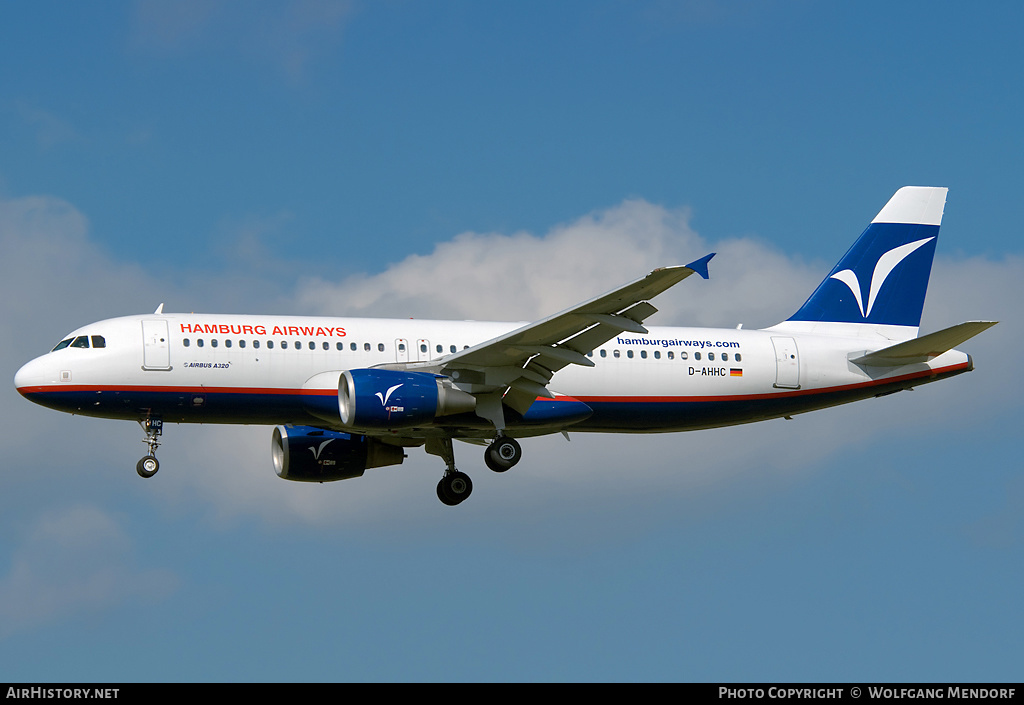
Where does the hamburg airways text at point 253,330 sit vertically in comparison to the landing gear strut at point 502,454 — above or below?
above

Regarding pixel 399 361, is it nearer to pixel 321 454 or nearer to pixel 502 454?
pixel 502 454

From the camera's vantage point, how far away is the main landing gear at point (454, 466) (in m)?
38.2

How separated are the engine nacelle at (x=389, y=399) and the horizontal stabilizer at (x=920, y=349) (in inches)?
513

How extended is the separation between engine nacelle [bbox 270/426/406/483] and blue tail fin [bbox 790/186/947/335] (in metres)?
13.5

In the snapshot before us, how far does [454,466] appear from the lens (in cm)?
4131

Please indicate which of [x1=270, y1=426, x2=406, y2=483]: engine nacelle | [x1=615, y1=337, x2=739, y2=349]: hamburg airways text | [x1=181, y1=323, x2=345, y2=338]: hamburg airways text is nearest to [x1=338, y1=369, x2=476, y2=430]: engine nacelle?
[x1=181, y1=323, x2=345, y2=338]: hamburg airways text

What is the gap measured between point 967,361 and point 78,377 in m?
24.6

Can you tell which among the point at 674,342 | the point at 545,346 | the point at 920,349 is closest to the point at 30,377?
the point at 545,346

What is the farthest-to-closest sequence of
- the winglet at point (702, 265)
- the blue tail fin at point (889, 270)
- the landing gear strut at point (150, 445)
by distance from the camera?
the blue tail fin at point (889, 270) < the landing gear strut at point (150, 445) < the winglet at point (702, 265)

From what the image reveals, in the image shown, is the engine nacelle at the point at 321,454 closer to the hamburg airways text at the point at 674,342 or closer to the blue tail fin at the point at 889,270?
the hamburg airways text at the point at 674,342

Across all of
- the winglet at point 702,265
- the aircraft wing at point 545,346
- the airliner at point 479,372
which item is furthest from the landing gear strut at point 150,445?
the winglet at point 702,265

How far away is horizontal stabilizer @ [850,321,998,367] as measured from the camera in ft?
125

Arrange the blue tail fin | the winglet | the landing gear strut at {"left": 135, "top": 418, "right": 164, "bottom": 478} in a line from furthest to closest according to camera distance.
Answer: the blue tail fin < the landing gear strut at {"left": 135, "top": 418, "right": 164, "bottom": 478} < the winglet

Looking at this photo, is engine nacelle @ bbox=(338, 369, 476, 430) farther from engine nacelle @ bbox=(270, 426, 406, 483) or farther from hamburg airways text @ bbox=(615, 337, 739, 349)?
hamburg airways text @ bbox=(615, 337, 739, 349)
